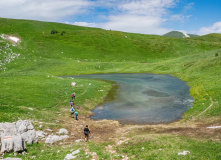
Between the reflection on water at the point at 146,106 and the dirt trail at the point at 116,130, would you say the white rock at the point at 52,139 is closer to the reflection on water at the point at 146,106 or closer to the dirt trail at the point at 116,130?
the dirt trail at the point at 116,130

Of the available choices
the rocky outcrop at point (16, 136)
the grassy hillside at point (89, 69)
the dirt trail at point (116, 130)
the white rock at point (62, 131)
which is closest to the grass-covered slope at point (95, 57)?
the grassy hillside at point (89, 69)

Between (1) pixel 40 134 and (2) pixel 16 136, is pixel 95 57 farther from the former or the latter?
(2) pixel 16 136

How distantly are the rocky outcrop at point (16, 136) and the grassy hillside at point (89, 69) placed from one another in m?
1.83

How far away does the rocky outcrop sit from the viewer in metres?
20.8

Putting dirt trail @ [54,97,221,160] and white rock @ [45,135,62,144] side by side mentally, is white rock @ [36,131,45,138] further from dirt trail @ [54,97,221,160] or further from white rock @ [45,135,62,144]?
dirt trail @ [54,97,221,160]

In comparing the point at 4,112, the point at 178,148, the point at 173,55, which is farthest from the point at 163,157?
the point at 173,55

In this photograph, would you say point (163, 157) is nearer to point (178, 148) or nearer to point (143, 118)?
point (178, 148)

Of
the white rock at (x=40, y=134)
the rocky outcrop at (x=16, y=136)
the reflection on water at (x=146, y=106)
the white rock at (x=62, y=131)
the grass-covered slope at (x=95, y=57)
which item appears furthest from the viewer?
the grass-covered slope at (x=95, y=57)

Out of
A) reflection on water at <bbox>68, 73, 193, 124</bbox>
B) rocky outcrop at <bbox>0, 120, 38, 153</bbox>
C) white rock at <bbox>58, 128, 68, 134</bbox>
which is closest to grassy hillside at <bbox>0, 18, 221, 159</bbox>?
rocky outcrop at <bbox>0, 120, 38, 153</bbox>

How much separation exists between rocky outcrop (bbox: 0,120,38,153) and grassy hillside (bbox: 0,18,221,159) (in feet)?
6.02

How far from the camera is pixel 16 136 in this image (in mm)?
21469

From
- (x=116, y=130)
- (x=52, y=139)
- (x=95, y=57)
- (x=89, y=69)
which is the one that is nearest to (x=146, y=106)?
(x=116, y=130)

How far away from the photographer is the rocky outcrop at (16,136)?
68.1 ft

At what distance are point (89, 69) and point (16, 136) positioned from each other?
296ft
